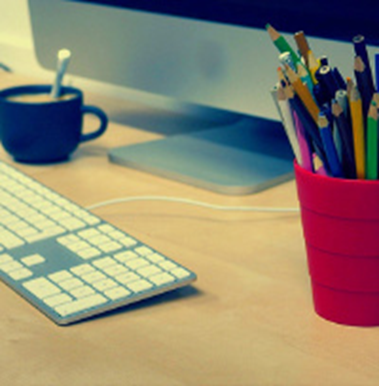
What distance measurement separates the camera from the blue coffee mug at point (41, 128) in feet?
2.87

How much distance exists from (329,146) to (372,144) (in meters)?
0.03

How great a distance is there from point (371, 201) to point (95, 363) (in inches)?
7.7

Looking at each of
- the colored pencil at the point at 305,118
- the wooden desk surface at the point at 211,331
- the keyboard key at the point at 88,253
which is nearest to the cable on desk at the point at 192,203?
the wooden desk surface at the point at 211,331

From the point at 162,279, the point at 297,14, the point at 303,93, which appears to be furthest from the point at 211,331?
the point at 297,14

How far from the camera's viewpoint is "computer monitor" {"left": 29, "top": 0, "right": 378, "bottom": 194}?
2.56ft

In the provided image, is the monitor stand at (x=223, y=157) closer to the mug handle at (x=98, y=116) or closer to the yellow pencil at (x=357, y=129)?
the mug handle at (x=98, y=116)

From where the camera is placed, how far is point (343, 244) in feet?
1.69

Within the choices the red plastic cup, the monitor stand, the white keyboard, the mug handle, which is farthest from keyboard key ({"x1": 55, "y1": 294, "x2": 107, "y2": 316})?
the mug handle

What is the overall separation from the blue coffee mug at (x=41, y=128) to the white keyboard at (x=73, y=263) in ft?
0.52

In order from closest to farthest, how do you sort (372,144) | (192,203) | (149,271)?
(372,144) → (149,271) → (192,203)

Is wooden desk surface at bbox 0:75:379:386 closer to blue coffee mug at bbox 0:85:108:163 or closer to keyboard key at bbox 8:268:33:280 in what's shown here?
keyboard key at bbox 8:268:33:280

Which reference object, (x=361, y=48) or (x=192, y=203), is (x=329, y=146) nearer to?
(x=361, y=48)

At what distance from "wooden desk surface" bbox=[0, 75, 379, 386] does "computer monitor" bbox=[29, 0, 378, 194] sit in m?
0.13

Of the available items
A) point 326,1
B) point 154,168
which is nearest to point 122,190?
point 154,168
